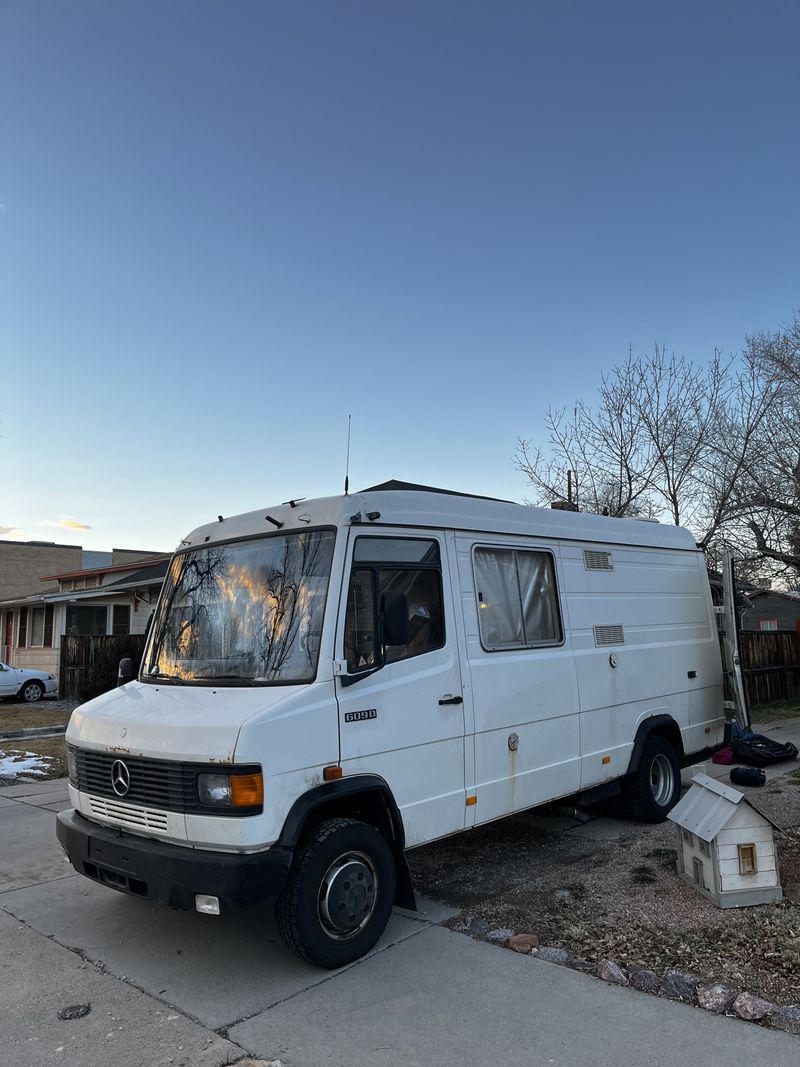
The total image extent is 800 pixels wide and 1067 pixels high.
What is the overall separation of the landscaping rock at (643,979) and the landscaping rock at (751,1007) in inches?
14.9

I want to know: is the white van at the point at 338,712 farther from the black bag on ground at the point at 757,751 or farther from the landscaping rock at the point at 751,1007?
the black bag on ground at the point at 757,751

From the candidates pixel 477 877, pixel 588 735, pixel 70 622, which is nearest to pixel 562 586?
pixel 588 735

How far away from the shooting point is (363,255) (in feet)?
42.1

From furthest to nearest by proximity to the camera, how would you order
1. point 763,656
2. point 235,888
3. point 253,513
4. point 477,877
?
point 763,656, point 477,877, point 253,513, point 235,888

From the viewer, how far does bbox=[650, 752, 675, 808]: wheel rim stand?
6863 mm

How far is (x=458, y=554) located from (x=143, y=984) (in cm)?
304

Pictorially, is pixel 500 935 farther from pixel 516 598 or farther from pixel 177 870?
pixel 516 598

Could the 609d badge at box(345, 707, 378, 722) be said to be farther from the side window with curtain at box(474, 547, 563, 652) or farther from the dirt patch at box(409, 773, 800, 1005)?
the dirt patch at box(409, 773, 800, 1005)

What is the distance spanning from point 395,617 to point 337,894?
1.50 m

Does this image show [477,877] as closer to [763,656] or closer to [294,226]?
[294,226]

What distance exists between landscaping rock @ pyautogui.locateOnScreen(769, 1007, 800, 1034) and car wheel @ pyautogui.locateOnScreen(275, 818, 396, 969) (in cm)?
195

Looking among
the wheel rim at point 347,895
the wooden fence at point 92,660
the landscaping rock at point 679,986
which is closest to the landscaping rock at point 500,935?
the wheel rim at point 347,895

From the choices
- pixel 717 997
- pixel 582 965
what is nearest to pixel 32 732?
pixel 582 965

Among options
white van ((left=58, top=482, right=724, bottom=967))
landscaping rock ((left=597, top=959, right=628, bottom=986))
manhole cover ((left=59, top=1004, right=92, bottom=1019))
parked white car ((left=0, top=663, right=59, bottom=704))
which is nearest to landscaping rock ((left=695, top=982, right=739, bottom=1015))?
landscaping rock ((left=597, top=959, right=628, bottom=986))
